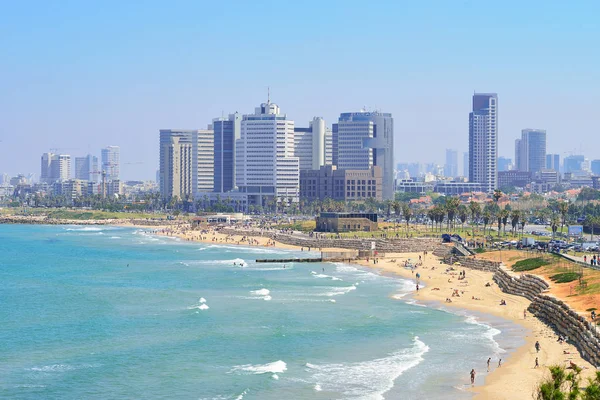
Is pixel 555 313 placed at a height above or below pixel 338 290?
above

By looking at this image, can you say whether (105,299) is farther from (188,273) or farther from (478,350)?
(478,350)

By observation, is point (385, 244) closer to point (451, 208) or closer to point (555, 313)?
point (451, 208)

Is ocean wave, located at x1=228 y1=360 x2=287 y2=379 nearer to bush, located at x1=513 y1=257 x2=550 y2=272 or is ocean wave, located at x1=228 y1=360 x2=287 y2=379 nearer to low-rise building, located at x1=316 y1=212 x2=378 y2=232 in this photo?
bush, located at x1=513 y1=257 x2=550 y2=272

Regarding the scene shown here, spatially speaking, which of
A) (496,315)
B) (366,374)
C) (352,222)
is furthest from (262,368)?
(352,222)

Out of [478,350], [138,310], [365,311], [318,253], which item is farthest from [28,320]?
[318,253]

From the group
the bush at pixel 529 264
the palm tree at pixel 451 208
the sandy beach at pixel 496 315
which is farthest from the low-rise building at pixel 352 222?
the bush at pixel 529 264

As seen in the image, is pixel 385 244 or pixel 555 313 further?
pixel 385 244

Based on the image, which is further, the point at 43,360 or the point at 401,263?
the point at 401,263
